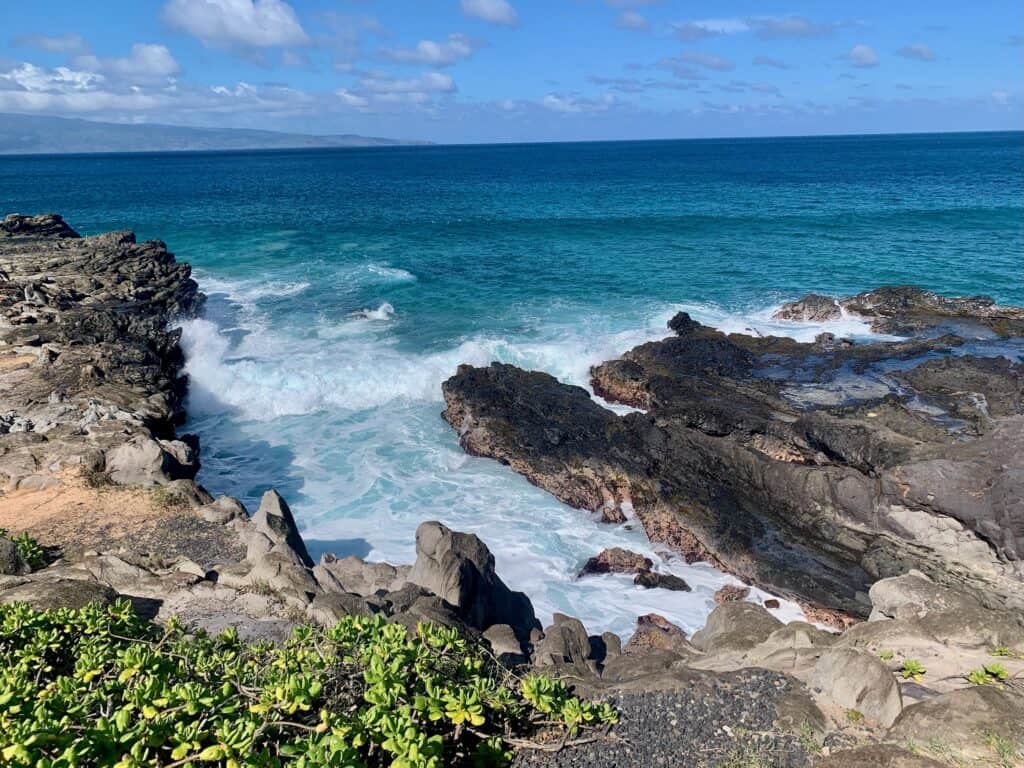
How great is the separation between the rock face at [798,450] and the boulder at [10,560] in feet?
43.0

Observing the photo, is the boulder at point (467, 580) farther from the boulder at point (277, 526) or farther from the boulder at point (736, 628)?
the boulder at point (736, 628)

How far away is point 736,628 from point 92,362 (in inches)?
902

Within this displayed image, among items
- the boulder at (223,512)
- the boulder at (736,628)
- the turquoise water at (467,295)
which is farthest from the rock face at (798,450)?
the boulder at (223,512)

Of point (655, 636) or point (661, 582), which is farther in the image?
point (661, 582)

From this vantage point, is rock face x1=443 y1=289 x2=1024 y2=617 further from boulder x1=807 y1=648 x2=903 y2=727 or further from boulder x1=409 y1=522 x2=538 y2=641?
boulder x1=807 y1=648 x2=903 y2=727

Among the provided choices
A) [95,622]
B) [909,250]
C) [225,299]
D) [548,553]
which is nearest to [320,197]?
[225,299]

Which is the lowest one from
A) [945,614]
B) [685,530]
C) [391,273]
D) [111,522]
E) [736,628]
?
[685,530]

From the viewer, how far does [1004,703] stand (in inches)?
334

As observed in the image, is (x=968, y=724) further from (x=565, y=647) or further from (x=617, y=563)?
(x=617, y=563)

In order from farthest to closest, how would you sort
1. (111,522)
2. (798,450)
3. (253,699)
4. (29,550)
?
(798,450), (111,522), (29,550), (253,699)

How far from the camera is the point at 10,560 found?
13.1 metres

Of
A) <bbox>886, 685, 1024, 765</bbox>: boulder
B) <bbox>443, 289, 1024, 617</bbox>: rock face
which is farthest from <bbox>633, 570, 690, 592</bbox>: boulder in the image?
<bbox>886, 685, 1024, 765</bbox>: boulder

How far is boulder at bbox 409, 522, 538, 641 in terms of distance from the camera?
1375 cm

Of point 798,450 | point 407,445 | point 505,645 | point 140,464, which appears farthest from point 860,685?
point 407,445
